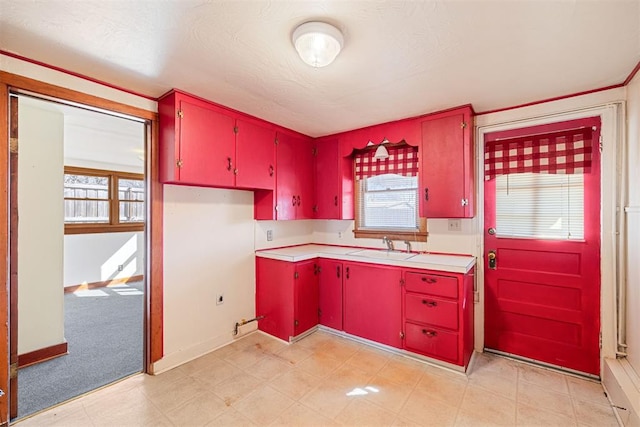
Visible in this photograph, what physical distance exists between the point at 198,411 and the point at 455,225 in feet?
8.71

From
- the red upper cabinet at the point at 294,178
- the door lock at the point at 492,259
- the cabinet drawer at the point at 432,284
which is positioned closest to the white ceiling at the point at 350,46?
the red upper cabinet at the point at 294,178

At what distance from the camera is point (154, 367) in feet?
7.62

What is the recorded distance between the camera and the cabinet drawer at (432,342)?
2.34 meters

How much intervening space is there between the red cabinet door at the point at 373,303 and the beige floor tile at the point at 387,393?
0.49 metres

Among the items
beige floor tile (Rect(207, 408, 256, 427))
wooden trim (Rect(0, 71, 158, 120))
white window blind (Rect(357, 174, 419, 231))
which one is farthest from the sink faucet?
wooden trim (Rect(0, 71, 158, 120))

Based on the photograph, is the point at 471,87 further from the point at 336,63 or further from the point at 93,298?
Answer: the point at 93,298

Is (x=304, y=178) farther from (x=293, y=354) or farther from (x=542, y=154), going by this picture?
(x=542, y=154)

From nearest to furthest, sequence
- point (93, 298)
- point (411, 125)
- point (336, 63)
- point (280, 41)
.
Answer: point (280, 41) → point (336, 63) → point (411, 125) → point (93, 298)

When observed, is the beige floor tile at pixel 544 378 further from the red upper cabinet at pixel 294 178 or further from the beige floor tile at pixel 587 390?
the red upper cabinet at pixel 294 178

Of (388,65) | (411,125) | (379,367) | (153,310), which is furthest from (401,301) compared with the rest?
(153,310)

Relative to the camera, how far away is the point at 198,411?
6.20 feet

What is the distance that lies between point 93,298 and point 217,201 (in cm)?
326

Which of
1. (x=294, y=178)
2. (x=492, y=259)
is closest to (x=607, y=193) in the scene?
(x=492, y=259)

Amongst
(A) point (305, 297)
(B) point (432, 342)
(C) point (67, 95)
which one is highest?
(C) point (67, 95)
